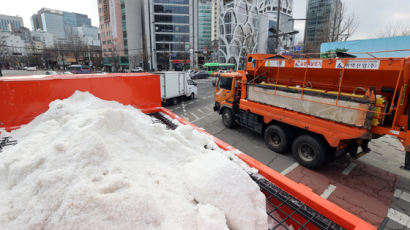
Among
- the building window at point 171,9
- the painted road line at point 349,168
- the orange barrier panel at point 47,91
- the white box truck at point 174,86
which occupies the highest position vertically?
the building window at point 171,9

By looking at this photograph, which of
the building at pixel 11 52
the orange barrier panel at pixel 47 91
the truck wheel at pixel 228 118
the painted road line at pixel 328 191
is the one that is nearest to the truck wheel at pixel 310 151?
the painted road line at pixel 328 191

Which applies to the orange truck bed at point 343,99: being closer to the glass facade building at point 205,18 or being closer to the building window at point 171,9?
the building window at point 171,9

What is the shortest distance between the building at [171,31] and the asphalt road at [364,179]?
167 feet

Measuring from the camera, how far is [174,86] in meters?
14.7

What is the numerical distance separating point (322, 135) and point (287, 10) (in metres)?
92.1

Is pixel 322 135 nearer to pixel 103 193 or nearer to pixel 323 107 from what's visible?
pixel 323 107

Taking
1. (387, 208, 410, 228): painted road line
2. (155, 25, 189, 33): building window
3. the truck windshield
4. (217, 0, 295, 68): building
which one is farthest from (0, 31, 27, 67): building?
(387, 208, 410, 228): painted road line

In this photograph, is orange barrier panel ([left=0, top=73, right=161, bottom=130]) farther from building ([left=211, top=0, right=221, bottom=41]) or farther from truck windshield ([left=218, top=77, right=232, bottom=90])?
building ([left=211, top=0, right=221, bottom=41])

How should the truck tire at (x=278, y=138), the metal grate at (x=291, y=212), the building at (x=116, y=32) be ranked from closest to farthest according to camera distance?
the metal grate at (x=291, y=212)
the truck tire at (x=278, y=138)
the building at (x=116, y=32)

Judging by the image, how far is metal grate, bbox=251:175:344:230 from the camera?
1813mm

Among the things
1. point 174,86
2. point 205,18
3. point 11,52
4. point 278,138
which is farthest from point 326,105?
point 11,52

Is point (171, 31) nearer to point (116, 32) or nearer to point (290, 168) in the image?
point (116, 32)

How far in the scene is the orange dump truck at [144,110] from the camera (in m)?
1.86

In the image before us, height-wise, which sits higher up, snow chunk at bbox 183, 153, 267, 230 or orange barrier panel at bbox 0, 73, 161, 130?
orange barrier panel at bbox 0, 73, 161, 130
